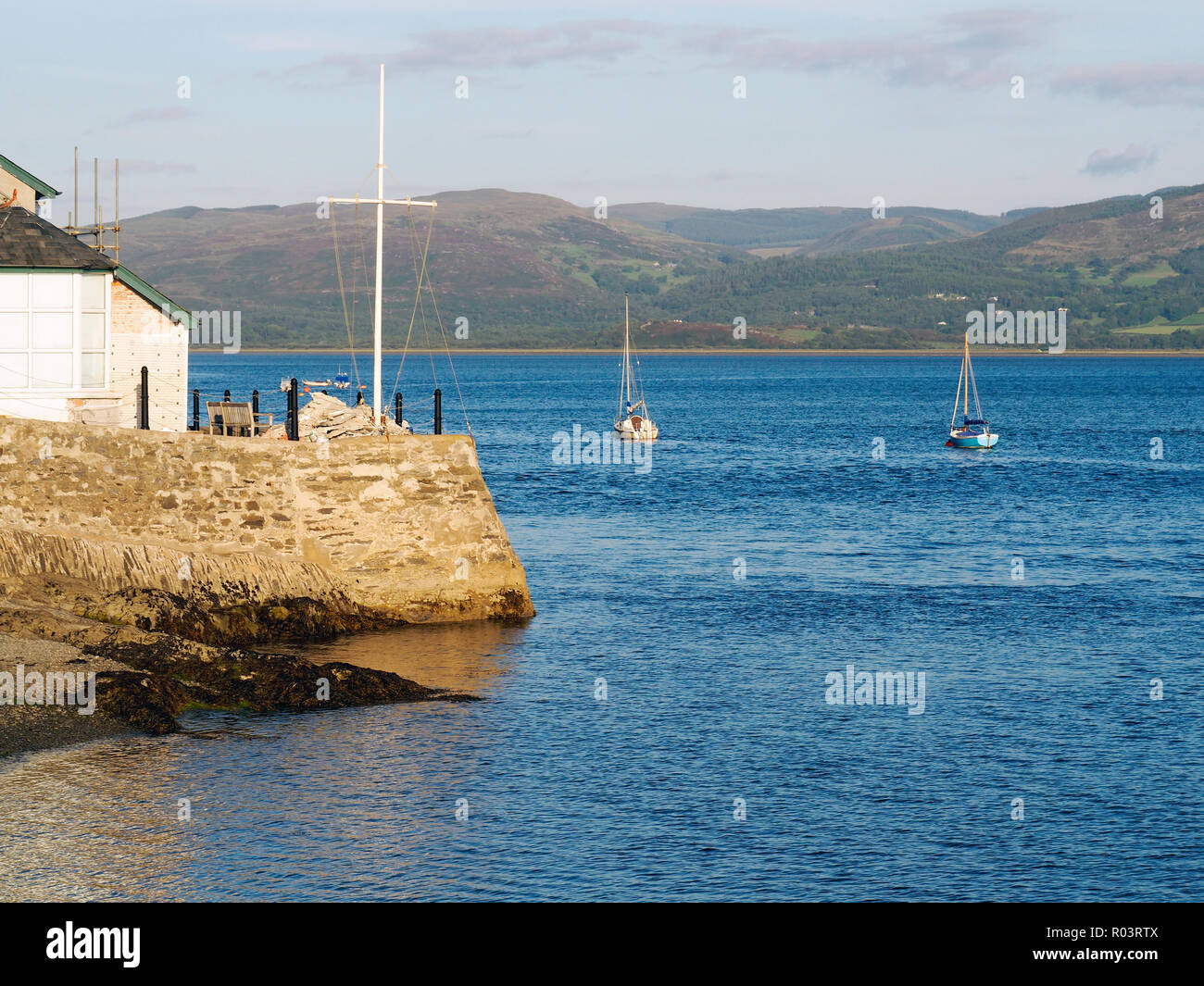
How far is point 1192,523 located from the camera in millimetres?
52438

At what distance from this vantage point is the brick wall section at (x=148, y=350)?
37.8m

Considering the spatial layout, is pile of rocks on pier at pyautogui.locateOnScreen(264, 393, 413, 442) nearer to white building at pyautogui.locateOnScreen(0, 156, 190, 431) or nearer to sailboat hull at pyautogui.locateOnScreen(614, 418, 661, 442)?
white building at pyautogui.locateOnScreen(0, 156, 190, 431)

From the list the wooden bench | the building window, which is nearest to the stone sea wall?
the building window

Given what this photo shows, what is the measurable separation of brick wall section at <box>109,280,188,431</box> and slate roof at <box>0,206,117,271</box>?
15.1ft

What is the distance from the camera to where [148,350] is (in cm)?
3822

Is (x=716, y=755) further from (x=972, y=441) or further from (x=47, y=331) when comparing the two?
(x=972, y=441)

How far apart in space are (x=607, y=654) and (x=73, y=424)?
39.9ft

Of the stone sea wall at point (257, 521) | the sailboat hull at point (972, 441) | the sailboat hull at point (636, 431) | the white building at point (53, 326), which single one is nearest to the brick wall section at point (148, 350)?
the white building at point (53, 326)

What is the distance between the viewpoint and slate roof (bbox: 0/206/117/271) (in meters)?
32.0

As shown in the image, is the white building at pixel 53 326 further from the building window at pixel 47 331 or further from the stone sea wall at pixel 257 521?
the stone sea wall at pixel 257 521

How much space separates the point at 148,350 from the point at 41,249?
6.09m

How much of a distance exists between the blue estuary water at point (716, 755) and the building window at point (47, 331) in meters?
10.2
